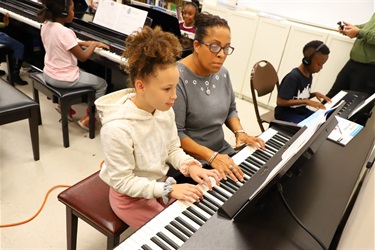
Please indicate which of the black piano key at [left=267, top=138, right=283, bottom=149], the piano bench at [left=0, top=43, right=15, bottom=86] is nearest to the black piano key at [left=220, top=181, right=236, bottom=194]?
the black piano key at [left=267, top=138, right=283, bottom=149]

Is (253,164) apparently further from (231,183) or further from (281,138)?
(281,138)

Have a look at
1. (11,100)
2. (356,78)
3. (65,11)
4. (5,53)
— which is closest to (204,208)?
(11,100)

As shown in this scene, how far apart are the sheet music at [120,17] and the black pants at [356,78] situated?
1989 millimetres

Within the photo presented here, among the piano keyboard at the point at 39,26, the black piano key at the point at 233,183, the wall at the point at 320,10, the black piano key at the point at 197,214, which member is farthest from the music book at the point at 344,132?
the wall at the point at 320,10

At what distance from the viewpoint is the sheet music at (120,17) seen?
247 centimetres

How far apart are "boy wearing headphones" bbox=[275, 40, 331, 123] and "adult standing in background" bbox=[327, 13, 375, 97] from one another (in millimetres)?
840

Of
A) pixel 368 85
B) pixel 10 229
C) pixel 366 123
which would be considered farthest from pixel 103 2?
pixel 368 85

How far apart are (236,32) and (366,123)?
2.12 meters

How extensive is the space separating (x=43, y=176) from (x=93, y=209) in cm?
107

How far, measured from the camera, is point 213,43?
4.39ft

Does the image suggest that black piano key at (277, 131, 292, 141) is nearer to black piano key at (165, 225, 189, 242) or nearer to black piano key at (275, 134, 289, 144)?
Answer: black piano key at (275, 134, 289, 144)

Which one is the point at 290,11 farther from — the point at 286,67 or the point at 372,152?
the point at 372,152

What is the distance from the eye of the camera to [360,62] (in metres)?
2.85

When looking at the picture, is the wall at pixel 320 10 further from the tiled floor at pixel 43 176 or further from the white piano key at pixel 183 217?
the white piano key at pixel 183 217
